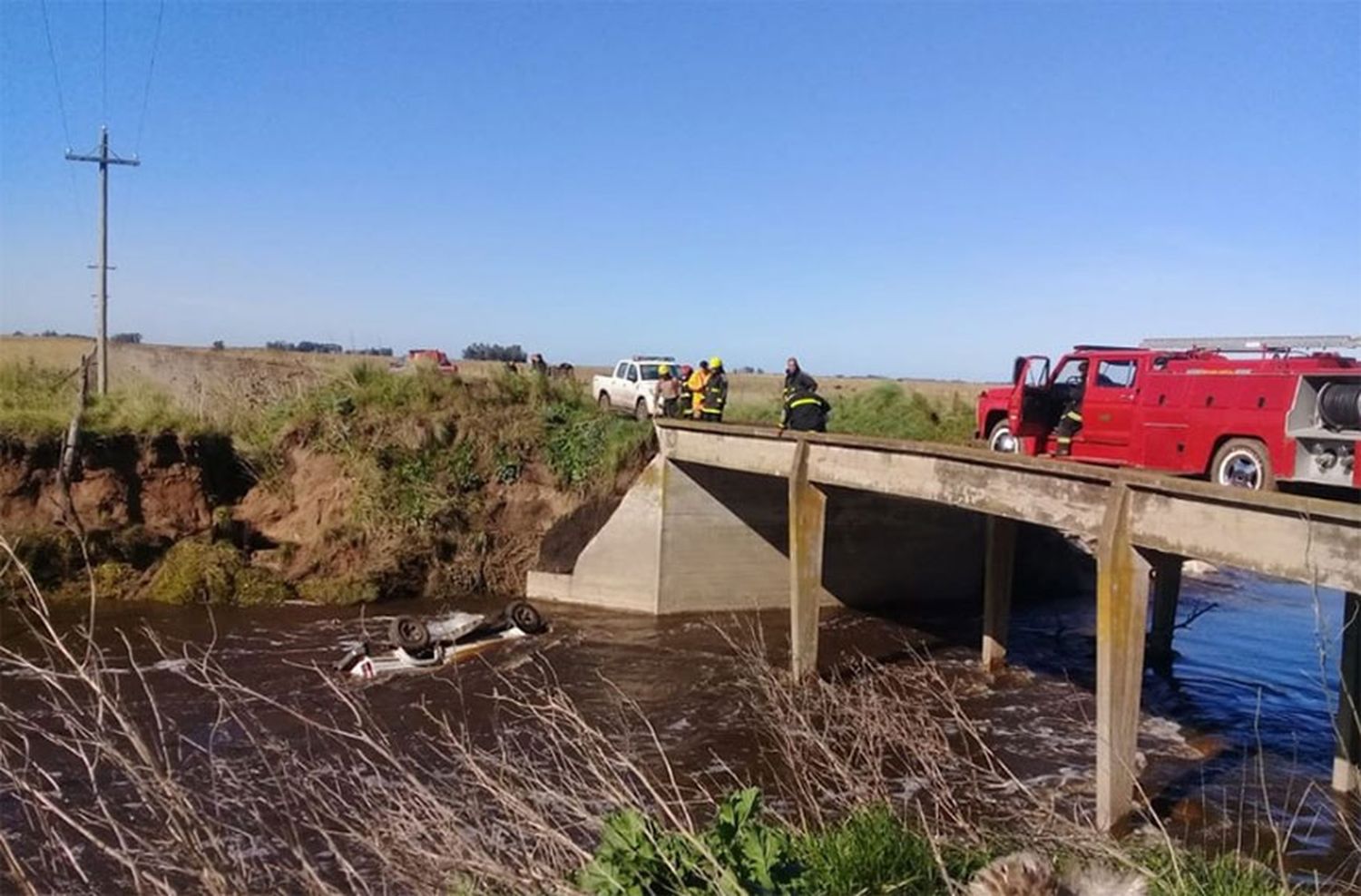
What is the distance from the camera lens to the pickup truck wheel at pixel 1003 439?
17.8 metres

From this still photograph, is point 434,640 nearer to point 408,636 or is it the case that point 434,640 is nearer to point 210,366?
point 408,636

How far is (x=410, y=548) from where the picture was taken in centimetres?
2338

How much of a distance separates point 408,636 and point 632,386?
13.3 meters

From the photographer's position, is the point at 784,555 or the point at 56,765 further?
the point at 784,555

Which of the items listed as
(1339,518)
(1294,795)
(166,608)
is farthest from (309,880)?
(166,608)

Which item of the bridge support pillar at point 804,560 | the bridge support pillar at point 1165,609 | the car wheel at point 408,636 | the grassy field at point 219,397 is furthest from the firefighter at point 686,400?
the bridge support pillar at point 1165,609

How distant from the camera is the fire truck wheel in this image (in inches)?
502

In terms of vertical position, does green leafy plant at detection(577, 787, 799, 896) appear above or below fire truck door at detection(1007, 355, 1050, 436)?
below

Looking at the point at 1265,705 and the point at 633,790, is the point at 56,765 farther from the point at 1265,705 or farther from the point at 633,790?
the point at 1265,705

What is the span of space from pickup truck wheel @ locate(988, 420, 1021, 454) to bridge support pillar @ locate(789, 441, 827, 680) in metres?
3.09

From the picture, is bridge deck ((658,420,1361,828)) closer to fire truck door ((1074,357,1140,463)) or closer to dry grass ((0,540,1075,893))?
fire truck door ((1074,357,1140,463))

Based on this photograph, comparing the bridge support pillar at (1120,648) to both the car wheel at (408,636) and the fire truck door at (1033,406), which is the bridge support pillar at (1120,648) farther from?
the car wheel at (408,636)

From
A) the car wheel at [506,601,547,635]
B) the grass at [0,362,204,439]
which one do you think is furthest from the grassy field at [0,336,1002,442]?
the car wheel at [506,601,547,635]

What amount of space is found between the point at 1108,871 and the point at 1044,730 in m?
11.2
